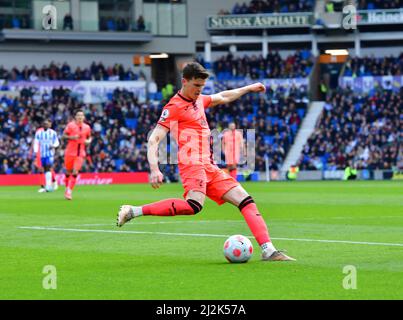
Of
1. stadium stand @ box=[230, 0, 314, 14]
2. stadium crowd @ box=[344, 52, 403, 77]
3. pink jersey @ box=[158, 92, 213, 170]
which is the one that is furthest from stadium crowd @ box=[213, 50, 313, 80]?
pink jersey @ box=[158, 92, 213, 170]

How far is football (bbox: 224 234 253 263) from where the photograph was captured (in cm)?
1223

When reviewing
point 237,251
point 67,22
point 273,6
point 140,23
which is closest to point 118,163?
point 67,22

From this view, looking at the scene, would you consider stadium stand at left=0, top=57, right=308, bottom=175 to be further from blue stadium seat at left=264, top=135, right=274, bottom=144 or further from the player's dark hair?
the player's dark hair

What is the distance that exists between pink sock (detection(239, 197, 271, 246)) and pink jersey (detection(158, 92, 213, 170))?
76cm

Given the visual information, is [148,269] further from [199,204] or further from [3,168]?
[3,168]

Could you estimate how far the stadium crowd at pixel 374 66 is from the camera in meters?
62.5

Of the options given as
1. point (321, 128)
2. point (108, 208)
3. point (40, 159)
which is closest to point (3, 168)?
point (40, 159)

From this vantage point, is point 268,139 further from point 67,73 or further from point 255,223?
point 255,223

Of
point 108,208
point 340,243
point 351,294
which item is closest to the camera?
point 351,294

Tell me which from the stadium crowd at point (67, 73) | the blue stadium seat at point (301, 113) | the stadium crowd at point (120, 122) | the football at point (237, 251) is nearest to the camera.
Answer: the football at point (237, 251)

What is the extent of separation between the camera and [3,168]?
5025cm

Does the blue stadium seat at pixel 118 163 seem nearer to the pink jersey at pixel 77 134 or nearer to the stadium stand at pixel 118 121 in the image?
the stadium stand at pixel 118 121

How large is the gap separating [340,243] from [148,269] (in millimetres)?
4023

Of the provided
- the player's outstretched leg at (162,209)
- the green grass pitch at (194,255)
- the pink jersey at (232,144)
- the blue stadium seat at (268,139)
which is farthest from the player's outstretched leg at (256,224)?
the blue stadium seat at (268,139)
